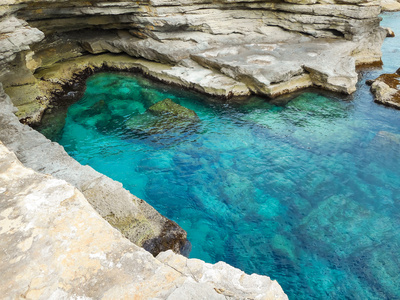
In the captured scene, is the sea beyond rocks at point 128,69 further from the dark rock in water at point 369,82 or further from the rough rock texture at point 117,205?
the dark rock in water at point 369,82

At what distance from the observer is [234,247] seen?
5895 mm

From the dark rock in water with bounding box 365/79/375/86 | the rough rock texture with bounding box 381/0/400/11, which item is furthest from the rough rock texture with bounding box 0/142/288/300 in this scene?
the rough rock texture with bounding box 381/0/400/11

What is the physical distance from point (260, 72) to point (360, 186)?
211 inches

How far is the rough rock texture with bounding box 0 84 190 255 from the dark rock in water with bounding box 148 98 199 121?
188 inches

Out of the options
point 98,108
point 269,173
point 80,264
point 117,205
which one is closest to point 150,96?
point 98,108

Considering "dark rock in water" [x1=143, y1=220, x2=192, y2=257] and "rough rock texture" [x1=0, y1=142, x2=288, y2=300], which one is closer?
"rough rock texture" [x1=0, y1=142, x2=288, y2=300]

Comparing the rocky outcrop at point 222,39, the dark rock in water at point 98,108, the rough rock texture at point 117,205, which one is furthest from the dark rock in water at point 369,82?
the rough rock texture at point 117,205

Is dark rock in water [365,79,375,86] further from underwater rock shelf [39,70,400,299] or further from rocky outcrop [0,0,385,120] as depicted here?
rocky outcrop [0,0,385,120]

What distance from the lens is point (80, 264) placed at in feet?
8.71

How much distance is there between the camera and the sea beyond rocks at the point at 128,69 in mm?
2654

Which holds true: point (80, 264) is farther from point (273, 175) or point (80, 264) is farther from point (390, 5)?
point (390, 5)

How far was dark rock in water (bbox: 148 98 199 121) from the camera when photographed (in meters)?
10.0

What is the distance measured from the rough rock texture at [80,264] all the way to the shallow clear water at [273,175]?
2846mm

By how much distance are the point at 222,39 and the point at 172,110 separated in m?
5.02
